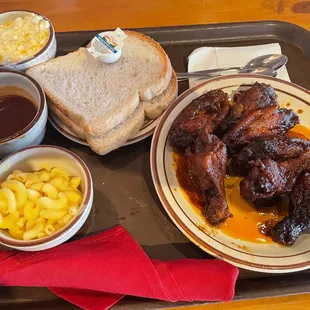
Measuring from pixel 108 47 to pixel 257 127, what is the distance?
671 mm

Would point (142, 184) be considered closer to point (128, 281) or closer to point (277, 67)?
point (128, 281)

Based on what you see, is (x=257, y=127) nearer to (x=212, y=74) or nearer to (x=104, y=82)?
(x=212, y=74)

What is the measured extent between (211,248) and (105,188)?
449 millimetres

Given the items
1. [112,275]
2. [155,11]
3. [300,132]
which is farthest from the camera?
[155,11]

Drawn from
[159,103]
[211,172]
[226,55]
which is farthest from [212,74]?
[211,172]

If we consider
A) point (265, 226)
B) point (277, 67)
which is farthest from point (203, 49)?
point (265, 226)

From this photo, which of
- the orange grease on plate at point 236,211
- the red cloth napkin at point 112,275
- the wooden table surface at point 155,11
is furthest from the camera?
the wooden table surface at point 155,11

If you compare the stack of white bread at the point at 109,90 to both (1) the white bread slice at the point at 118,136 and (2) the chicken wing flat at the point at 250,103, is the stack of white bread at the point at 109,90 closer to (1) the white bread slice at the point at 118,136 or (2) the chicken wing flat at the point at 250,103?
(1) the white bread slice at the point at 118,136

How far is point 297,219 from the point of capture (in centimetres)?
133

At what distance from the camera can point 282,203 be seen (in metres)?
1.46

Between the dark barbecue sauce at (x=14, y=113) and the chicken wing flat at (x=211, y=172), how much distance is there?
61 cm

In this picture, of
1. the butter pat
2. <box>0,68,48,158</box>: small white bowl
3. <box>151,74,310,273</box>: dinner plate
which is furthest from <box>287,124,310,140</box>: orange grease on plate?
<box>0,68,48,158</box>: small white bowl

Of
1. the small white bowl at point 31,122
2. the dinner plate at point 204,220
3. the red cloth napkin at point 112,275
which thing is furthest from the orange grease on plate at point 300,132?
the small white bowl at point 31,122

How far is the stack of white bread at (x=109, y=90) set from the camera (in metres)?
1.56
